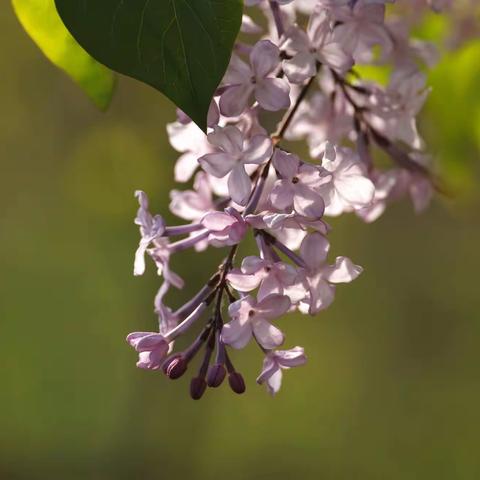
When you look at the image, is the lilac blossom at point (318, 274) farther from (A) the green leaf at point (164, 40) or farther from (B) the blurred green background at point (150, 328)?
(B) the blurred green background at point (150, 328)

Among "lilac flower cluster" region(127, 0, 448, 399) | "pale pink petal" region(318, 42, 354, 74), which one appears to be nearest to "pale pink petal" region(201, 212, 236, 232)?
"lilac flower cluster" region(127, 0, 448, 399)

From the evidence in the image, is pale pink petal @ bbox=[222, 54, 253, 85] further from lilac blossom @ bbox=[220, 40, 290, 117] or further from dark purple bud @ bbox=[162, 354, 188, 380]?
dark purple bud @ bbox=[162, 354, 188, 380]

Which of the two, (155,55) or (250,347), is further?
(250,347)

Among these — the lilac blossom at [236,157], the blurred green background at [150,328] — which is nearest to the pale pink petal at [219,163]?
the lilac blossom at [236,157]

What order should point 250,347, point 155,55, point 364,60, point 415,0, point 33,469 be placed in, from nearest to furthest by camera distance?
point 155,55
point 364,60
point 415,0
point 250,347
point 33,469

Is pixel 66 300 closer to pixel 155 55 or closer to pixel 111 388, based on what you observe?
pixel 111 388

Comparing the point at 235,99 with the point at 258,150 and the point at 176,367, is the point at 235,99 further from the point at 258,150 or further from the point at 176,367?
the point at 176,367

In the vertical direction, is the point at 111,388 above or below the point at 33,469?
above

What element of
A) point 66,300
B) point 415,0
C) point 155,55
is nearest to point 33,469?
point 66,300
